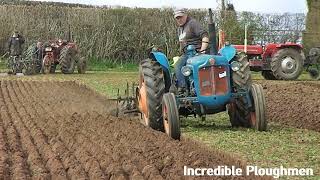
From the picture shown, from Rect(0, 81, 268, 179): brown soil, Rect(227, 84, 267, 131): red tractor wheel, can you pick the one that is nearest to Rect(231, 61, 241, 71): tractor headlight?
Rect(227, 84, 267, 131): red tractor wheel

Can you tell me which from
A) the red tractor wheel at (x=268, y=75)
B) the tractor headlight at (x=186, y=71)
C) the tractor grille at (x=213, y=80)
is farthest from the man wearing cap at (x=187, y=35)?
the red tractor wheel at (x=268, y=75)

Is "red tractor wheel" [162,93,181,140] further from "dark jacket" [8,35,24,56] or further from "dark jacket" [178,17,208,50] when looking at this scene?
"dark jacket" [8,35,24,56]

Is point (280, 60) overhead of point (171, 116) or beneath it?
beneath

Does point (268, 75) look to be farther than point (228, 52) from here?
Yes

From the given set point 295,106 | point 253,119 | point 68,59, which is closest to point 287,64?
point 68,59

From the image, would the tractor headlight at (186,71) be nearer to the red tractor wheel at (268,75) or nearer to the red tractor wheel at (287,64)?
the red tractor wheel at (287,64)

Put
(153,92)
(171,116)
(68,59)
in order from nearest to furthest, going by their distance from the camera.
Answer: (171,116) < (153,92) < (68,59)

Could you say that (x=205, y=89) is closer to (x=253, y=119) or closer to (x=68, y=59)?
(x=253, y=119)

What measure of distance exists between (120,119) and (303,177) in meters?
4.85

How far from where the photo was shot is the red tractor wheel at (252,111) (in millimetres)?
9305

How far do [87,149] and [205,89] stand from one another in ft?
7.17

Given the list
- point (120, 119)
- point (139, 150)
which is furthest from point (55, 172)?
point (120, 119)

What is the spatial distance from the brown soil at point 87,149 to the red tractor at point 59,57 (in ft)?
39.4

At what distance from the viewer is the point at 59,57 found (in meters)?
24.9
